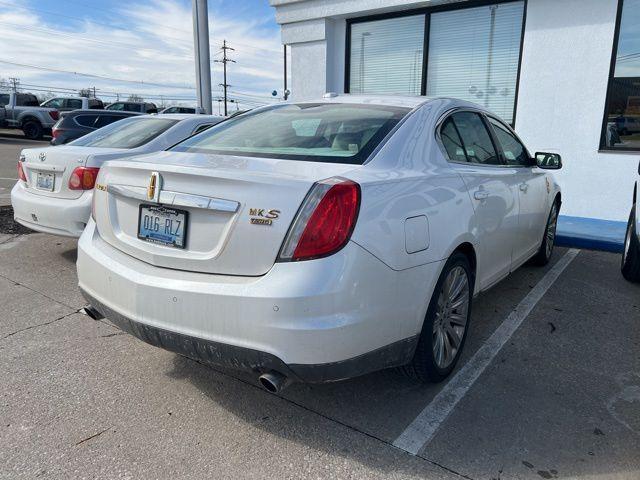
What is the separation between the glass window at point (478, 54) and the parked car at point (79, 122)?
621cm

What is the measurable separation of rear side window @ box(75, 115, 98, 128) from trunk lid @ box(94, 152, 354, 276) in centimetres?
A: 988

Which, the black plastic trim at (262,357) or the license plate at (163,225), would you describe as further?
the license plate at (163,225)

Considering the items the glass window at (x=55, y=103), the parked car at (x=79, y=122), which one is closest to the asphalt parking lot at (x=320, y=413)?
the parked car at (x=79, y=122)

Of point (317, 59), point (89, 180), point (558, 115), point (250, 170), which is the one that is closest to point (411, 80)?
point (317, 59)

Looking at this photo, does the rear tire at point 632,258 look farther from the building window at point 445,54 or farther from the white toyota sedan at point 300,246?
the building window at point 445,54

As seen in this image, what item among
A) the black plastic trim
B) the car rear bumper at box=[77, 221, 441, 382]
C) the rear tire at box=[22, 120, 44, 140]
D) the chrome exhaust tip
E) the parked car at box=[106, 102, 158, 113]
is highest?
the parked car at box=[106, 102, 158, 113]

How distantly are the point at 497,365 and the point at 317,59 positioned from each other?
800 centimetres

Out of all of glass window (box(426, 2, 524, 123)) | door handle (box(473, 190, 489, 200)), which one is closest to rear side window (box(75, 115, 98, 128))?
glass window (box(426, 2, 524, 123))

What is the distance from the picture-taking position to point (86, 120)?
11.6 metres

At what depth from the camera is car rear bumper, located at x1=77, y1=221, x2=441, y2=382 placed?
7.13ft

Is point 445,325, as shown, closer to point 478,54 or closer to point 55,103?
point 478,54

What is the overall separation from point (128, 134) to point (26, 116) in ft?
65.9

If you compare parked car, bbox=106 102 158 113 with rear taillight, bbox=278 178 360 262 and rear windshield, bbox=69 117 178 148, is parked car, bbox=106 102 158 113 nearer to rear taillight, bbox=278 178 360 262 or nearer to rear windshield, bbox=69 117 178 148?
rear windshield, bbox=69 117 178 148

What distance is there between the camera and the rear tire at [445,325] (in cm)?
275
